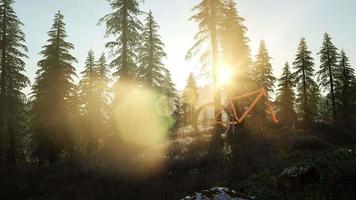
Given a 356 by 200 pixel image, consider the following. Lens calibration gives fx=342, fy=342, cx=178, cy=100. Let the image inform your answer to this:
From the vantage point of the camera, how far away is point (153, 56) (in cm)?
3712

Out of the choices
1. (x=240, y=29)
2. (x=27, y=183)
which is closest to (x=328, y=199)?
(x=27, y=183)

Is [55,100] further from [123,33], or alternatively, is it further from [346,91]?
[346,91]

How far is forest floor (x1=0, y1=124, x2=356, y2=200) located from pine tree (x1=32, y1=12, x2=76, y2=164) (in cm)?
978

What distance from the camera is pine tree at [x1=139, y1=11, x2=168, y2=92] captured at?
36719 millimetres

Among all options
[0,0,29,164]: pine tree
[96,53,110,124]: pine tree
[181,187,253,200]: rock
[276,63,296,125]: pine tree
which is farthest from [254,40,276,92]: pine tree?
[181,187,253,200]: rock

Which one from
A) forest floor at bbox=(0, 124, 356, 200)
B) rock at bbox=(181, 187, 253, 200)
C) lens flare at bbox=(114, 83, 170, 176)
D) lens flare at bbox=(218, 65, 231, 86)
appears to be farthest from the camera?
lens flare at bbox=(218, 65, 231, 86)

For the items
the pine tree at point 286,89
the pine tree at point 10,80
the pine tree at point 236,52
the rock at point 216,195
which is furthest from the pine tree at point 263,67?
the rock at point 216,195

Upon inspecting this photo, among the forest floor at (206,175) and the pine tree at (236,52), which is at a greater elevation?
the pine tree at (236,52)

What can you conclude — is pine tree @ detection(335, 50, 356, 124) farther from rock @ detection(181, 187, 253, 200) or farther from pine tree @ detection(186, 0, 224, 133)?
rock @ detection(181, 187, 253, 200)

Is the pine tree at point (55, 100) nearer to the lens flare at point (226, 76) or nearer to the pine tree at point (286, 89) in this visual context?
the lens flare at point (226, 76)

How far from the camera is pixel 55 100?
3027 cm

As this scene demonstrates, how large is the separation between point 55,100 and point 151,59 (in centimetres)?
1129

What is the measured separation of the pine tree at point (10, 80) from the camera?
94.9 feet

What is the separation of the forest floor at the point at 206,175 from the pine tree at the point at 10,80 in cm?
1159
